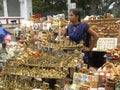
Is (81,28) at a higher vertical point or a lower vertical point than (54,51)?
higher

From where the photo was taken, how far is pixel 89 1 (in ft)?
91.4

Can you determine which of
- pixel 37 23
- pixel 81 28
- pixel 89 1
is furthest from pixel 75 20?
pixel 89 1

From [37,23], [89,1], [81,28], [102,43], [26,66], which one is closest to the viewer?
[26,66]

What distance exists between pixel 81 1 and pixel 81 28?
76.1 ft

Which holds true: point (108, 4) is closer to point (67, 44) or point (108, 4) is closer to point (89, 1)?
point (89, 1)

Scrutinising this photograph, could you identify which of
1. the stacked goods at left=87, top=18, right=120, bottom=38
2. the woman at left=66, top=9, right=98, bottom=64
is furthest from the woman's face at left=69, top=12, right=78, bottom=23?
the stacked goods at left=87, top=18, right=120, bottom=38

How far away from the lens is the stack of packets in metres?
3.99

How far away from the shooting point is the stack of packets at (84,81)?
399cm

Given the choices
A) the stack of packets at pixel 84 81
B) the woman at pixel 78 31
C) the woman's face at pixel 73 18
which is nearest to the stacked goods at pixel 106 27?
the woman at pixel 78 31

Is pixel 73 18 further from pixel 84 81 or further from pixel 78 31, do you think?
pixel 84 81

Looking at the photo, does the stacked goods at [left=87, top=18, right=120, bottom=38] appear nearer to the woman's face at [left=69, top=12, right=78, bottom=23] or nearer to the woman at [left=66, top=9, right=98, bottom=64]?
the woman at [left=66, top=9, right=98, bottom=64]

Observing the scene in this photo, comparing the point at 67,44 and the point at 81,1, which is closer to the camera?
the point at 67,44

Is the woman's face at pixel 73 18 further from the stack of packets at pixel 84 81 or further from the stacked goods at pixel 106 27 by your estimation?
the stacked goods at pixel 106 27

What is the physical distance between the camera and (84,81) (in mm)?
4152
